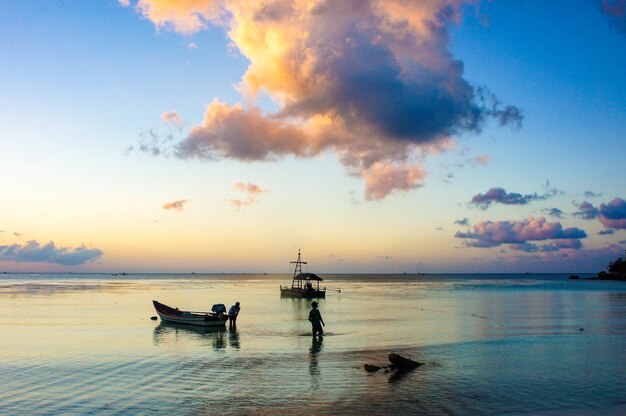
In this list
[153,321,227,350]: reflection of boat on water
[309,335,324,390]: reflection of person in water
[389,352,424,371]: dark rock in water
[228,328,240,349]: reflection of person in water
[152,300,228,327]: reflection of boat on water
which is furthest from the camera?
[152,300,228,327]: reflection of boat on water

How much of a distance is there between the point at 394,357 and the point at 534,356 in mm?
8647

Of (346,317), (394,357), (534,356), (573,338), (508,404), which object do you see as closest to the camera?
(508,404)

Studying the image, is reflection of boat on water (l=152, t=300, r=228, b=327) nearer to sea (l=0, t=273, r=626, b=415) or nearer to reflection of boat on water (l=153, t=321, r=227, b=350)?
reflection of boat on water (l=153, t=321, r=227, b=350)

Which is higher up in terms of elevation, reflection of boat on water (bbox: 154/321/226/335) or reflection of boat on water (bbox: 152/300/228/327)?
reflection of boat on water (bbox: 152/300/228/327)

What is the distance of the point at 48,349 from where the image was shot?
85.8ft

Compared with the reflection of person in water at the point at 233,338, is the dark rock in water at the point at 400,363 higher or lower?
higher

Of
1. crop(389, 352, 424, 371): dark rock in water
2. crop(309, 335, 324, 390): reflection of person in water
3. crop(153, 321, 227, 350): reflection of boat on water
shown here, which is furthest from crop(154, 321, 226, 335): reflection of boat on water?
crop(389, 352, 424, 371): dark rock in water

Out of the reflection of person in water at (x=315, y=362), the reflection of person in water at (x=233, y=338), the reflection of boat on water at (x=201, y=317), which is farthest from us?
the reflection of boat on water at (x=201, y=317)

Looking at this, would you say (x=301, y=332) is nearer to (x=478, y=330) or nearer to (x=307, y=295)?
(x=478, y=330)

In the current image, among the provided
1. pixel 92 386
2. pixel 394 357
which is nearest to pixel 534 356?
pixel 394 357

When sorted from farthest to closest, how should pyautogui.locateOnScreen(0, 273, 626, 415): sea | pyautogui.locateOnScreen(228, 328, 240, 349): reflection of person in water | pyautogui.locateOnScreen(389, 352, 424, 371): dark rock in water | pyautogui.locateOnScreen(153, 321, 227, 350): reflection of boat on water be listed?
pyautogui.locateOnScreen(153, 321, 227, 350): reflection of boat on water → pyautogui.locateOnScreen(228, 328, 240, 349): reflection of person in water → pyautogui.locateOnScreen(389, 352, 424, 371): dark rock in water → pyautogui.locateOnScreen(0, 273, 626, 415): sea

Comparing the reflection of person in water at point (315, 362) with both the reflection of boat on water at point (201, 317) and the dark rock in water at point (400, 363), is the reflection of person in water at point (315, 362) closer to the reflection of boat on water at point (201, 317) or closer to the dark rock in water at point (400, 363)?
the dark rock in water at point (400, 363)

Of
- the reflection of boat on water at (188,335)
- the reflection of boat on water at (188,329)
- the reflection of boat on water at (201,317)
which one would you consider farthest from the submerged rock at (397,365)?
the reflection of boat on water at (201,317)

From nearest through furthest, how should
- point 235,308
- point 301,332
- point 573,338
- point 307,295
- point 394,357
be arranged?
1. point 394,357
2. point 573,338
3. point 301,332
4. point 235,308
5. point 307,295
